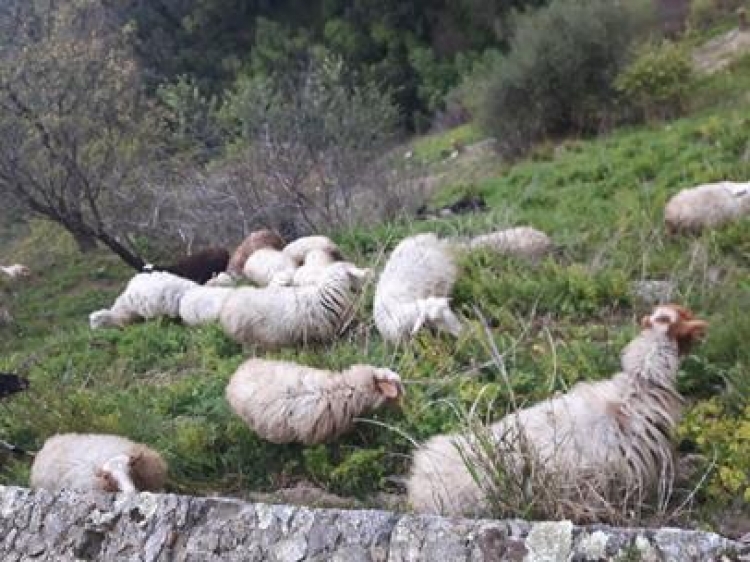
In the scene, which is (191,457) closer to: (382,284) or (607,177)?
(382,284)

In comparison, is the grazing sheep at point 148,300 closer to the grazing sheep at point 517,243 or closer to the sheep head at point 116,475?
the grazing sheep at point 517,243

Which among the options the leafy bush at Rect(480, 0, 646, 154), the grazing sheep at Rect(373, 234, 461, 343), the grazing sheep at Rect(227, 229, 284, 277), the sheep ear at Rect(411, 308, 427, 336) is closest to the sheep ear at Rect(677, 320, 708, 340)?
the grazing sheep at Rect(373, 234, 461, 343)

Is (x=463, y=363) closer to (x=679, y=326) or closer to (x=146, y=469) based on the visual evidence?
(x=679, y=326)

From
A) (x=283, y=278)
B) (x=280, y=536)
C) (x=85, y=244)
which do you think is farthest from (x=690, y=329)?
(x=85, y=244)

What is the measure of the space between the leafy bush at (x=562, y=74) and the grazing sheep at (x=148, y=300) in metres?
11.6

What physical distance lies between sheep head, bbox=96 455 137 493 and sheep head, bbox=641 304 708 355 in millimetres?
2091

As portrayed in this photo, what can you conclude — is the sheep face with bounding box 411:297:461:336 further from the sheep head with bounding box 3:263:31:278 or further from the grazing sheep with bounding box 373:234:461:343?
the sheep head with bounding box 3:263:31:278

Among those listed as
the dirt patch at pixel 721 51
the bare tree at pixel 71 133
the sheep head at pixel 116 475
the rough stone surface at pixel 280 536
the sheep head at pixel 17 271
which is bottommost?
the sheep head at pixel 17 271

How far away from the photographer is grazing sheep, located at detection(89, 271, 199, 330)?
7.73 meters

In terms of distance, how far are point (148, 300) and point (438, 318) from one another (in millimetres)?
3461

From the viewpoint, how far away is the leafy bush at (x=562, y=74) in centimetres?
1833

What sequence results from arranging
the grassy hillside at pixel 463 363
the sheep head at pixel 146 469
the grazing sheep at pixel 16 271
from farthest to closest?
the grazing sheep at pixel 16 271
the grassy hillside at pixel 463 363
the sheep head at pixel 146 469

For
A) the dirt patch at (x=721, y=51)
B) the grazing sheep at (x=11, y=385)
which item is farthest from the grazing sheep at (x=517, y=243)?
the dirt patch at (x=721, y=51)

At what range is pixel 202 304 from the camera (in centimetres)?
708
